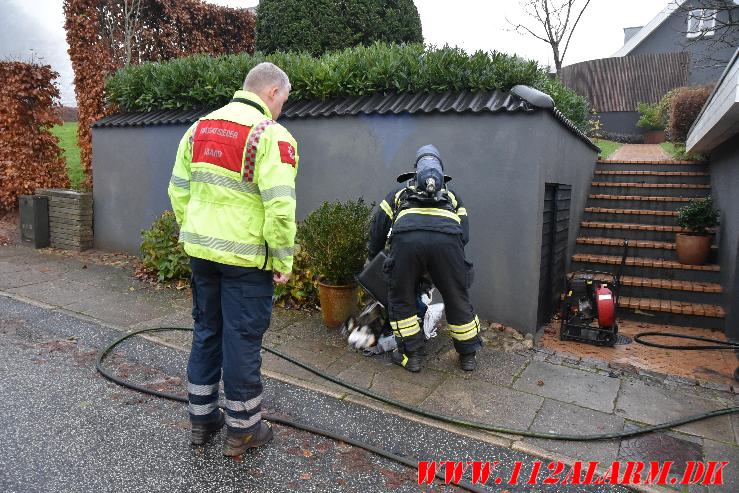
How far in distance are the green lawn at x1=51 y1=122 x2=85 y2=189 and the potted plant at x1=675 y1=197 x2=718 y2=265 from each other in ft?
33.7

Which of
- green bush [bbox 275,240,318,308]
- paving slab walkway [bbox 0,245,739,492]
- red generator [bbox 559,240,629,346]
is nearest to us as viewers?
paving slab walkway [bbox 0,245,739,492]

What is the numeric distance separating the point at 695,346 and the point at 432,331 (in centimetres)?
279

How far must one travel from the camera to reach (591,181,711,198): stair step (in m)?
8.41

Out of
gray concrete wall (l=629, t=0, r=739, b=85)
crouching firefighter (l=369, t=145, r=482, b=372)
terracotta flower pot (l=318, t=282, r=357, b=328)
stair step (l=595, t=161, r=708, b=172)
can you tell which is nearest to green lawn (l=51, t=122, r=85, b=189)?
terracotta flower pot (l=318, t=282, r=357, b=328)

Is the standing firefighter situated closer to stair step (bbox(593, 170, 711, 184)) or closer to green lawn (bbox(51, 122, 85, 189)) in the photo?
stair step (bbox(593, 170, 711, 184))

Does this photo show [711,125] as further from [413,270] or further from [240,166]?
[240,166]

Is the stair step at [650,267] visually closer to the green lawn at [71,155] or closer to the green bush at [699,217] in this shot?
the green bush at [699,217]

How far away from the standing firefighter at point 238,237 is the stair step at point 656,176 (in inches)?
315

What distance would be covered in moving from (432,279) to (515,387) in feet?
3.46

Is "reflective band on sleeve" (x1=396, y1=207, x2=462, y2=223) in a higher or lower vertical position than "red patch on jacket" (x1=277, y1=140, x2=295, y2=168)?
lower

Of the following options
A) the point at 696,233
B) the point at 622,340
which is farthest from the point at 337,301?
the point at 696,233

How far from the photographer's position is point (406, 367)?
165 inches

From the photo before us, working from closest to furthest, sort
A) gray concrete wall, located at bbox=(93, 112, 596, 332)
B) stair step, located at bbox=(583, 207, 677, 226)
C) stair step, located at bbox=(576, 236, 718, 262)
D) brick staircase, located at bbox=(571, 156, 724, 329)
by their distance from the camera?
gray concrete wall, located at bbox=(93, 112, 596, 332) < brick staircase, located at bbox=(571, 156, 724, 329) < stair step, located at bbox=(576, 236, 718, 262) < stair step, located at bbox=(583, 207, 677, 226)

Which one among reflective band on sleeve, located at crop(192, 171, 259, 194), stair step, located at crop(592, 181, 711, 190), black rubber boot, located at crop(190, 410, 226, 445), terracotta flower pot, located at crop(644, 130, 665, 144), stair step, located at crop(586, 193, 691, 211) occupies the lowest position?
black rubber boot, located at crop(190, 410, 226, 445)
